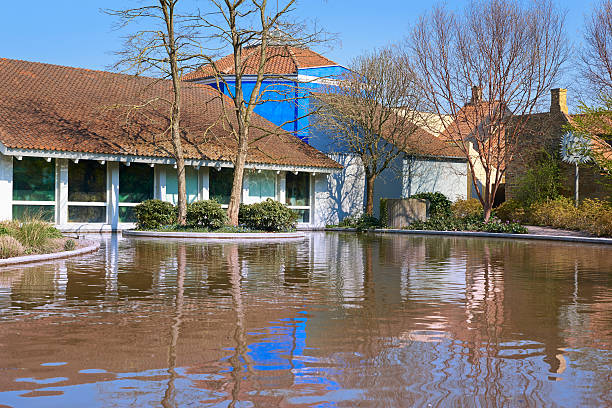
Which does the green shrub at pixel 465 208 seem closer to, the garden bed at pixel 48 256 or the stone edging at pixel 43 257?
the garden bed at pixel 48 256

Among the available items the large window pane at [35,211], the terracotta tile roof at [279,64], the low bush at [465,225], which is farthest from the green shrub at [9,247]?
the terracotta tile roof at [279,64]

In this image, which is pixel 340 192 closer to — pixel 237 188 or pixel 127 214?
pixel 237 188

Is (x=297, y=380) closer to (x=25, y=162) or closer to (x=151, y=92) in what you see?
(x=25, y=162)

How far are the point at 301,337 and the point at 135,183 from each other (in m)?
24.0

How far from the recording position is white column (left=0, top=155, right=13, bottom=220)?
26.5 metres

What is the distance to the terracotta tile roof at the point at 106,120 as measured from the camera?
27906 mm

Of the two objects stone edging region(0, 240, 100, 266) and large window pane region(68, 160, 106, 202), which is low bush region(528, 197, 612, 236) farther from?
large window pane region(68, 160, 106, 202)

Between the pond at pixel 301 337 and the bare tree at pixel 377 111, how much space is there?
70.0ft

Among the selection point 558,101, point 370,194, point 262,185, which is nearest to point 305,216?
point 262,185

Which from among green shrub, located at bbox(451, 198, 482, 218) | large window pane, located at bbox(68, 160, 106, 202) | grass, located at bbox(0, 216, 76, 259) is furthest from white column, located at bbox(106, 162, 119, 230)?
green shrub, located at bbox(451, 198, 482, 218)

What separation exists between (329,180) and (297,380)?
103 feet

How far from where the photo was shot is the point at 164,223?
28172mm

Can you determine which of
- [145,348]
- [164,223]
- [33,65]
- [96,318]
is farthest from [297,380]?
[33,65]

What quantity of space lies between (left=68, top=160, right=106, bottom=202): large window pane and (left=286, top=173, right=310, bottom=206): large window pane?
9448 millimetres
